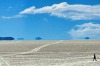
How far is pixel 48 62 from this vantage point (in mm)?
47000

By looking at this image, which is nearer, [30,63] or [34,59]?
[30,63]

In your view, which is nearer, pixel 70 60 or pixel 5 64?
pixel 5 64

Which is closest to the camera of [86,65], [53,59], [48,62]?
[86,65]

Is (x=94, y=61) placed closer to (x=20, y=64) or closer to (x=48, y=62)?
(x=48, y=62)

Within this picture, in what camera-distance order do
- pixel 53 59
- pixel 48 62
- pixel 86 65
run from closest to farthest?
pixel 86 65 → pixel 48 62 → pixel 53 59

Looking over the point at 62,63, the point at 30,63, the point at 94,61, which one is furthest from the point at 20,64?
the point at 94,61

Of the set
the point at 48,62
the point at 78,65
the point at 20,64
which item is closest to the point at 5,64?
the point at 20,64

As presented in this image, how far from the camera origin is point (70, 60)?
161ft

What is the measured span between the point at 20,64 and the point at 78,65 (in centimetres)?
645

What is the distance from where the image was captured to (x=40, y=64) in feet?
149

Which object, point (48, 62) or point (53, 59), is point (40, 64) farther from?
point (53, 59)

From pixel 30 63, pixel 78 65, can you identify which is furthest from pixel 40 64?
pixel 78 65

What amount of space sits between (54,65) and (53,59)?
5.70 meters

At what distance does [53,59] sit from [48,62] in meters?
3.22
